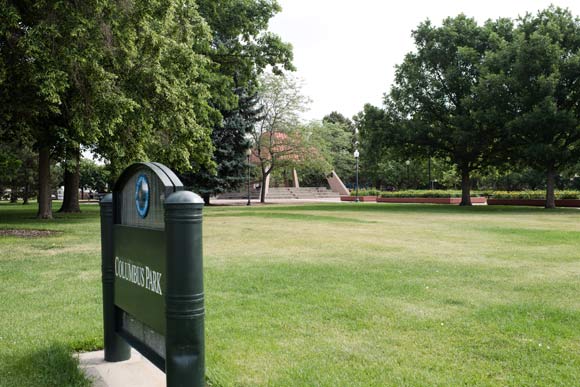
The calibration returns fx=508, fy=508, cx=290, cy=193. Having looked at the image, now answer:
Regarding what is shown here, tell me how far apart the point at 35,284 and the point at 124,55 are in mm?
10103

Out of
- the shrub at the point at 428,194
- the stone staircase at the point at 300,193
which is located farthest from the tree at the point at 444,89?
the stone staircase at the point at 300,193

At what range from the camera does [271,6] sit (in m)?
24.5

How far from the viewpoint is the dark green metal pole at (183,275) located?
2.68 m

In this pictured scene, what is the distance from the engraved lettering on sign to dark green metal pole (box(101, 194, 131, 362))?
181mm

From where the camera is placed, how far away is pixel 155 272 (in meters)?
3.07

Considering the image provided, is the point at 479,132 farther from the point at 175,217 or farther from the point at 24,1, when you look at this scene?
the point at 175,217

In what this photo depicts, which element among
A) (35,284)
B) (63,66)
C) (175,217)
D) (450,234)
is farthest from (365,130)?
(175,217)

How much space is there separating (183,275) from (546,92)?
30.4m

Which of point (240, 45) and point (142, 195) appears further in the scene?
point (240, 45)

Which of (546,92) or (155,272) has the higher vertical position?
(546,92)

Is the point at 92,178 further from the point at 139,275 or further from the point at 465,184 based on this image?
the point at 139,275

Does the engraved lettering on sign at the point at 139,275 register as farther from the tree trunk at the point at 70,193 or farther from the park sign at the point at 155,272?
the tree trunk at the point at 70,193

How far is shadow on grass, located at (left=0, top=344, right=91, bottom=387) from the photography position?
12.0 ft

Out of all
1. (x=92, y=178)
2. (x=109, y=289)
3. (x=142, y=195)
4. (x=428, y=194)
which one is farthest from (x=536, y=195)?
(x=92, y=178)
